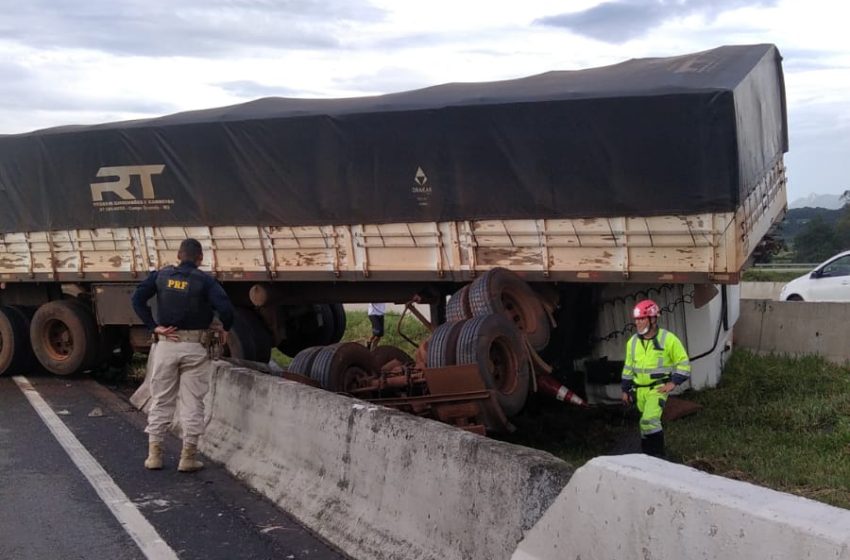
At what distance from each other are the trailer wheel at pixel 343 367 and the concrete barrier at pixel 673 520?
192 inches

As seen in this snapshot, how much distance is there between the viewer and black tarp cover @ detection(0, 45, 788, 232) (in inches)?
340

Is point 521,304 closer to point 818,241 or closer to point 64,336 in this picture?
point 64,336

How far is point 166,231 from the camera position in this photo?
12.3m

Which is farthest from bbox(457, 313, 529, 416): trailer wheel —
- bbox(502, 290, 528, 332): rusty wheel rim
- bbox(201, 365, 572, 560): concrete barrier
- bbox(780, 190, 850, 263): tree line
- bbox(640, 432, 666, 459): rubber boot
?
bbox(780, 190, 850, 263): tree line

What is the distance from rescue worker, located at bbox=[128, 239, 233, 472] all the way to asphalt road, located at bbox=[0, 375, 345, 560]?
0.28 meters

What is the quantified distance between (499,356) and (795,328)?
5.95 meters

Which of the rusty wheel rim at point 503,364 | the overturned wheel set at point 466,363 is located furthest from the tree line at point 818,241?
the rusty wheel rim at point 503,364

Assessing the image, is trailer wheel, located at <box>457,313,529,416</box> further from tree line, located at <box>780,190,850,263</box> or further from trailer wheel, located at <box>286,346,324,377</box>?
tree line, located at <box>780,190,850,263</box>

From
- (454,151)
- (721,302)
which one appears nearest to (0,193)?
(454,151)

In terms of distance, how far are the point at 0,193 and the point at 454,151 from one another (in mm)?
Result: 7780

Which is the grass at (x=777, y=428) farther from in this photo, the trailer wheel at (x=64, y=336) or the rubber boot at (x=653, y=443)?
the trailer wheel at (x=64, y=336)

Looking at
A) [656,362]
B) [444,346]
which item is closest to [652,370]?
[656,362]

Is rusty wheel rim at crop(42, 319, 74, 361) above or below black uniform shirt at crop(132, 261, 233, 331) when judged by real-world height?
below

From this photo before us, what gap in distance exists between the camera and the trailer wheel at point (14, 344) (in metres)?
13.5
